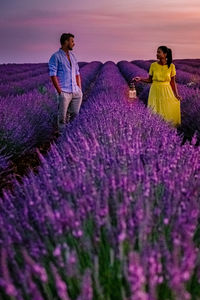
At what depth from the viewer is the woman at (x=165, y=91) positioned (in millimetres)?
6062

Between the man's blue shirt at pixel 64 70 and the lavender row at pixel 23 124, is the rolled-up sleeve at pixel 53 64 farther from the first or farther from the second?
the lavender row at pixel 23 124

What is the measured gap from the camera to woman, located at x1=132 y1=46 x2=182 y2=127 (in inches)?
239

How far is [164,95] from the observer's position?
6219 millimetres

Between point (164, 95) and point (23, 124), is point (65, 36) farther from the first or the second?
point (164, 95)

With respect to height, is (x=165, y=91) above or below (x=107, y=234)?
below

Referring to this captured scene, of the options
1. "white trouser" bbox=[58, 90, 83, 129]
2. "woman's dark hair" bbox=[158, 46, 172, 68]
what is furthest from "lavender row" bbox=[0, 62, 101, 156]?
"woman's dark hair" bbox=[158, 46, 172, 68]

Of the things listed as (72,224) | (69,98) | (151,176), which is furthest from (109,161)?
(69,98)

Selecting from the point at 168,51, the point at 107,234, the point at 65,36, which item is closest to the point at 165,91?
the point at 168,51

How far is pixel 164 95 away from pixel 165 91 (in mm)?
53

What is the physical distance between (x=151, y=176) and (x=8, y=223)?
0.71 m

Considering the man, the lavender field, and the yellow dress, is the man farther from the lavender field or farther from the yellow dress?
the lavender field

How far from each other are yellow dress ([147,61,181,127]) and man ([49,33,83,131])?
1.03 meters

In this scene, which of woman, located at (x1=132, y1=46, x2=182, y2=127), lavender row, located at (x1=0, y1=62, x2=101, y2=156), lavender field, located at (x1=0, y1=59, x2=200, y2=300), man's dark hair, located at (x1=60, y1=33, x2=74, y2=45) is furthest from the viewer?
woman, located at (x1=132, y1=46, x2=182, y2=127)

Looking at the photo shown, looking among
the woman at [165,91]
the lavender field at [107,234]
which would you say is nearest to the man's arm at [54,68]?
the woman at [165,91]
